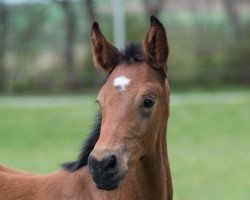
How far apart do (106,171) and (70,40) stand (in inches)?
809

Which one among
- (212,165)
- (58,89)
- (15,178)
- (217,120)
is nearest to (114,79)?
(15,178)

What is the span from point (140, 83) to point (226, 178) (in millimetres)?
6807

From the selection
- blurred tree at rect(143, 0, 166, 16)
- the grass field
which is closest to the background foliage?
blurred tree at rect(143, 0, 166, 16)

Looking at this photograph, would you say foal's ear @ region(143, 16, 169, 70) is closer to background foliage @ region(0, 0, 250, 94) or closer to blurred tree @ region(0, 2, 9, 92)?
background foliage @ region(0, 0, 250, 94)

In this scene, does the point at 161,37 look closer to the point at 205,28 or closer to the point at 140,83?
the point at 140,83

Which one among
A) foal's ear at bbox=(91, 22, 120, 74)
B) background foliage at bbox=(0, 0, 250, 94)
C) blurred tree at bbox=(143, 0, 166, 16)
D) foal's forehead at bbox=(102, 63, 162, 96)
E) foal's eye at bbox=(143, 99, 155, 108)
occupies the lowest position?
background foliage at bbox=(0, 0, 250, 94)

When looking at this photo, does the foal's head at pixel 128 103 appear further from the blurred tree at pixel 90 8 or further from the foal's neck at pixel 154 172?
the blurred tree at pixel 90 8

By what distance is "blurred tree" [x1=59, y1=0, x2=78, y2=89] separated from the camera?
24.4 meters

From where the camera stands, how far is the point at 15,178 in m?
5.61

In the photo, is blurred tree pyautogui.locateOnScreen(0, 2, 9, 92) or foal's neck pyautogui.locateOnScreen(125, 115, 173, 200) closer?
foal's neck pyautogui.locateOnScreen(125, 115, 173, 200)

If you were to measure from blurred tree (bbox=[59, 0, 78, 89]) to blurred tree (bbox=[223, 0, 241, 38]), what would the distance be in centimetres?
521

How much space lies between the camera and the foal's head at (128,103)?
467 cm

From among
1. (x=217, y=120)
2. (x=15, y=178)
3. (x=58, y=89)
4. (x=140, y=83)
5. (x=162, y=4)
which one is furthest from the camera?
(x=162, y=4)

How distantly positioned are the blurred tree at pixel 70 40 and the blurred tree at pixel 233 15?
5213mm
